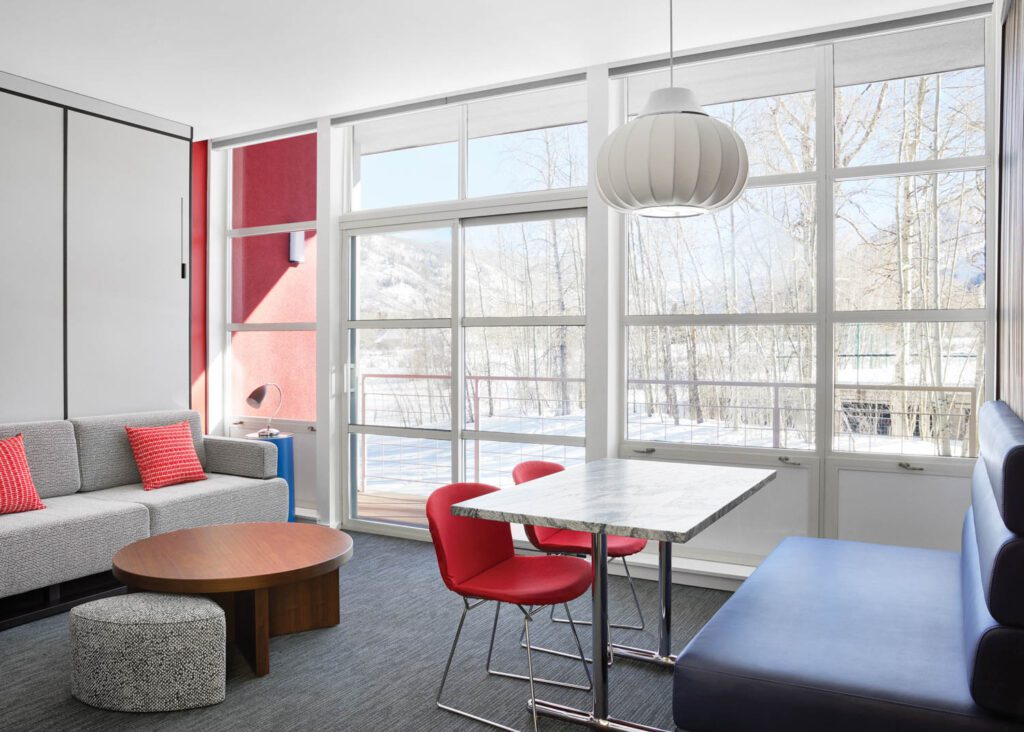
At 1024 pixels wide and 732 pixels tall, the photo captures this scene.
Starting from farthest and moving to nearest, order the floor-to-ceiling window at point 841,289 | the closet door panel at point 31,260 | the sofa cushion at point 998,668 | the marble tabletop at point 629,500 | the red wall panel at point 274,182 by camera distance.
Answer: the red wall panel at point 274,182 → the closet door panel at point 31,260 → the floor-to-ceiling window at point 841,289 → the marble tabletop at point 629,500 → the sofa cushion at point 998,668

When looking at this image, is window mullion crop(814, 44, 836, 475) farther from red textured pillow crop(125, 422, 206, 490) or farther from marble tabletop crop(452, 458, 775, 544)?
red textured pillow crop(125, 422, 206, 490)

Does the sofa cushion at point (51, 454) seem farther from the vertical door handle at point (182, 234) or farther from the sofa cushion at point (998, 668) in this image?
the sofa cushion at point (998, 668)

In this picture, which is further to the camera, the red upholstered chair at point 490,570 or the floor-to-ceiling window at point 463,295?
the floor-to-ceiling window at point 463,295

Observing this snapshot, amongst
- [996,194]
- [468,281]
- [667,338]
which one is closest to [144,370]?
[468,281]

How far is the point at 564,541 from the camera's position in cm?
353

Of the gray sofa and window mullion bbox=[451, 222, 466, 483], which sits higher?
window mullion bbox=[451, 222, 466, 483]

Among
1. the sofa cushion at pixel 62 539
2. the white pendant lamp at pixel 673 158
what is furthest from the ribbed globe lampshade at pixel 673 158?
the sofa cushion at pixel 62 539

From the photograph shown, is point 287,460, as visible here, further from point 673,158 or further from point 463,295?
point 673,158

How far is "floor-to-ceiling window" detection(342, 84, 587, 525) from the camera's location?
4988 mm

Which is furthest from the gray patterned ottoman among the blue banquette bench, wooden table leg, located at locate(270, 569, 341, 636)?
the blue banquette bench

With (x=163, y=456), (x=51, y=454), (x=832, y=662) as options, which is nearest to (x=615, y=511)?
(x=832, y=662)

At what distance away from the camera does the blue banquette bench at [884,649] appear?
185 cm

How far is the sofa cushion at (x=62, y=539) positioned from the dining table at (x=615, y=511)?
2.32 m

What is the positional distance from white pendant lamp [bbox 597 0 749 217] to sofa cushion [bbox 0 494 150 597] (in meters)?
3.18
